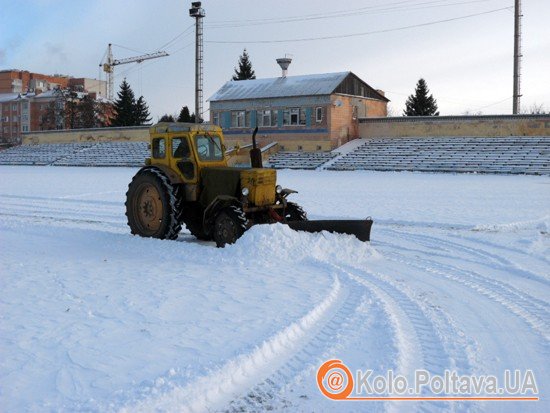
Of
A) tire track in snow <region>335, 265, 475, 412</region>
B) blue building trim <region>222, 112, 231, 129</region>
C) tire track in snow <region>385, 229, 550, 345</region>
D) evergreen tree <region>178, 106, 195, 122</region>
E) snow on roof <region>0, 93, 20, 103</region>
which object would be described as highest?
snow on roof <region>0, 93, 20, 103</region>

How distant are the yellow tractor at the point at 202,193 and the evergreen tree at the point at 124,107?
60.2 m

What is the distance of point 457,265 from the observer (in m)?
9.16

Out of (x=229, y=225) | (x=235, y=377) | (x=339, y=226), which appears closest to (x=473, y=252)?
(x=339, y=226)

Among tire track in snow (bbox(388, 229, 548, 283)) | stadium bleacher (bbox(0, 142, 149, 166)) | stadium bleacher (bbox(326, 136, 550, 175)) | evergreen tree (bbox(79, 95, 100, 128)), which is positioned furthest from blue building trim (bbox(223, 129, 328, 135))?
tire track in snow (bbox(388, 229, 548, 283))

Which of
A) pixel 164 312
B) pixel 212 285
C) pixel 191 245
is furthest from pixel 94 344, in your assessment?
pixel 191 245

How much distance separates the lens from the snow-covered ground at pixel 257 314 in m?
4.50

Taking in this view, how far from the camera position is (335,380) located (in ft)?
15.7

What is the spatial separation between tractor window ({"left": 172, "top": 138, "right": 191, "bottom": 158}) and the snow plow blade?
2.68 m

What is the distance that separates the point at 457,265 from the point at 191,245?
4.42m

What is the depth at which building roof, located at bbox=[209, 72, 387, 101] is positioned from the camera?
4474 cm

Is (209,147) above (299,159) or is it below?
below

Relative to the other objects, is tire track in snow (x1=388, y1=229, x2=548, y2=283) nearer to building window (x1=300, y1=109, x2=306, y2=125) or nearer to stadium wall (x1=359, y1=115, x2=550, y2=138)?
stadium wall (x1=359, y1=115, x2=550, y2=138)

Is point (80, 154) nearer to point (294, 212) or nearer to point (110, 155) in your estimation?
point (110, 155)

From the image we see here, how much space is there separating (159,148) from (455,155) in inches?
1097
